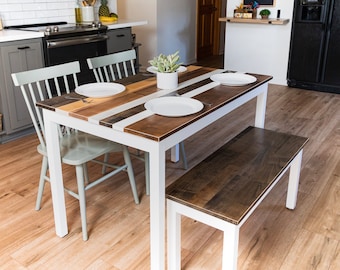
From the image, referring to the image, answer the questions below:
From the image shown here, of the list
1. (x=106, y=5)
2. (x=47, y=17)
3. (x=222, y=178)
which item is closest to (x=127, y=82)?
(x=222, y=178)

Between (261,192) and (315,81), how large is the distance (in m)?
3.72

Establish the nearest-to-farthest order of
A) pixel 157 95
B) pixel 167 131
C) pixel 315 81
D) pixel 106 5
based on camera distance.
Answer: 1. pixel 167 131
2. pixel 157 95
3. pixel 106 5
4. pixel 315 81

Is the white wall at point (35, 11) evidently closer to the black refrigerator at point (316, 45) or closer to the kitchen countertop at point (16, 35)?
the kitchen countertop at point (16, 35)

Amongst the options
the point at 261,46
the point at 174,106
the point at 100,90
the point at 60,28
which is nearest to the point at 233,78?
the point at 174,106

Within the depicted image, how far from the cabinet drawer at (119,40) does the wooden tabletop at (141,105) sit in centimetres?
187

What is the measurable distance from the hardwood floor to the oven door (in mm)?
922

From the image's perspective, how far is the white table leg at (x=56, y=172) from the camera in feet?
6.15

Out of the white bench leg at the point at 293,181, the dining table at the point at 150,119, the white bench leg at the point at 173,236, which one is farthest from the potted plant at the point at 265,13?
the white bench leg at the point at 173,236

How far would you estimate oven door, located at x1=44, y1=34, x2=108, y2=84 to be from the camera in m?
3.41

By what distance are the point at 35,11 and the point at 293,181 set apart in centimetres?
311

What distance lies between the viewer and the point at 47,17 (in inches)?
159

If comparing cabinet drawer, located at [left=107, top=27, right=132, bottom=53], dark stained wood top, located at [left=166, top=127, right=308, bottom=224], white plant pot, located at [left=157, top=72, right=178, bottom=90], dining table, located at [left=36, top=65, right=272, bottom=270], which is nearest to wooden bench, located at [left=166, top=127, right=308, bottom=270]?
dark stained wood top, located at [left=166, top=127, right=308, bottom=224]

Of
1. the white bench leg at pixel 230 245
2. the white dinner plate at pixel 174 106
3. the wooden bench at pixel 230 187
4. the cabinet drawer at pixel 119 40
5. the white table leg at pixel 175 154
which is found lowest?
the white table leg at pixel 175 154

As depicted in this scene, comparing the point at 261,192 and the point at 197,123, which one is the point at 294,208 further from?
the point at 197,123
